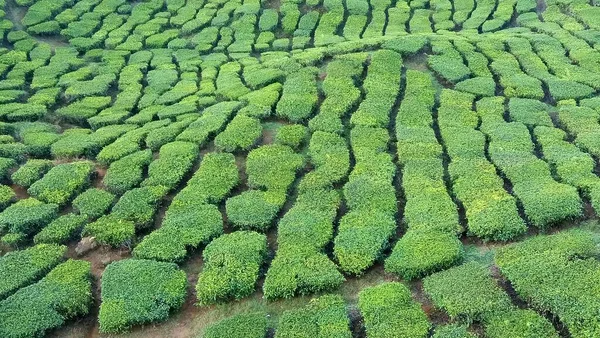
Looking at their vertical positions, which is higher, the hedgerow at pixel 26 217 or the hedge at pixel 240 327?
the hedge at pixel 240 327

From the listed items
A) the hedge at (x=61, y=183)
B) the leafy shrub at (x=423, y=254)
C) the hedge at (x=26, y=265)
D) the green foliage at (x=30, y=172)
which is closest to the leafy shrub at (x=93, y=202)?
the hedge at (x=61, y=183)

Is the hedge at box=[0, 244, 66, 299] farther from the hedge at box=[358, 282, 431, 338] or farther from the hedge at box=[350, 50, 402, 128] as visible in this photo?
the hedge at box=[350, 50, 402, 128]

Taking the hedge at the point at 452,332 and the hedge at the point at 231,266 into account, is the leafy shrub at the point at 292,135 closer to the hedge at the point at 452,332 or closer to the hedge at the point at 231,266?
the hedge at the point at 231,266

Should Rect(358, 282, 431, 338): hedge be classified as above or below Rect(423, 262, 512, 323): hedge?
below

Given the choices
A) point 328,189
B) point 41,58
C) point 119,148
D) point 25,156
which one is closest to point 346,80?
point 328,189

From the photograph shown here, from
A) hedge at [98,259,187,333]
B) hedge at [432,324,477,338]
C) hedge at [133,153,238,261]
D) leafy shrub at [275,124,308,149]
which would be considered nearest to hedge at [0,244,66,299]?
hedge at [98,259,187,333]

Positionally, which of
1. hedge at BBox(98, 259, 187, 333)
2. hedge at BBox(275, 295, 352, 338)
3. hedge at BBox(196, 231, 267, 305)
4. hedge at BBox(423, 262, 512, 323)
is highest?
hedge at BBox(423, 262, 512, 323)
